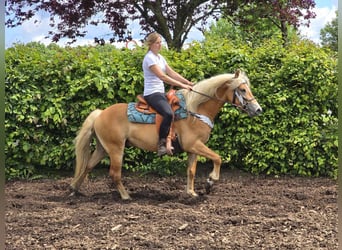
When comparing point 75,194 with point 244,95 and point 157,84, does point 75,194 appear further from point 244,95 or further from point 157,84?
point 244,95

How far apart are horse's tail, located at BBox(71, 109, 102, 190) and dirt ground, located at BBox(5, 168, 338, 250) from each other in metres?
0.32

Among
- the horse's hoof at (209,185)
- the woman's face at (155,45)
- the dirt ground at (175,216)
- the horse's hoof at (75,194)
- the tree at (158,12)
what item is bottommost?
the horse's hoof at (75,194)

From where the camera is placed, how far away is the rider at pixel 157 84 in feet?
15.9

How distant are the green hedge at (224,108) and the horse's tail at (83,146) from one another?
3.64 ft

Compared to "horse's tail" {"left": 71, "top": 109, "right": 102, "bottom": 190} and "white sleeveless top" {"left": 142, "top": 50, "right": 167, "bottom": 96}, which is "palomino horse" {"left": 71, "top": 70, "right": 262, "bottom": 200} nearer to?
"horse's tail" {"left": 71, "top": 109, "right": 102, "bottom": 190}

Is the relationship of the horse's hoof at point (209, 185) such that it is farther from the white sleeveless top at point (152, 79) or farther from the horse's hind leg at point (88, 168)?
the horse's hind leg at point (88, 168)

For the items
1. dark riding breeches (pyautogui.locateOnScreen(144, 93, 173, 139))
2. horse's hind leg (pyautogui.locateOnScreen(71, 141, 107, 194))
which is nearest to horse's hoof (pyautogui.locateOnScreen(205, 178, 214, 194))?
dark riding breeches (pyautogui.locateOnScreen(144, 93, 173, 139))

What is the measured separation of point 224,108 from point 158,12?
4.63 m

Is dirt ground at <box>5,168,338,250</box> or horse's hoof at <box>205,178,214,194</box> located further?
horse's hoof at <box>205,178,214,194</box>

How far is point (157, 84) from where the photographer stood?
5027 millimetres

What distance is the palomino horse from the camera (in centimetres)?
500

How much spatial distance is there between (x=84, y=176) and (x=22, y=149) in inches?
61.5

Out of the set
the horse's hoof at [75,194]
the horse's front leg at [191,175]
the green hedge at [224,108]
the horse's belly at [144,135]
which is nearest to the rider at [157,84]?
the horse's belly at [144,135]

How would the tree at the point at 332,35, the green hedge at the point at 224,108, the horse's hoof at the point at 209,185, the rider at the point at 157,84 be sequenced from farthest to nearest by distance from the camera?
the tree at the point at 332,35 → the green hedge at the point at 224,108 → the horse's hoof at the point at 209,185 → the rider at the point at 157,84
